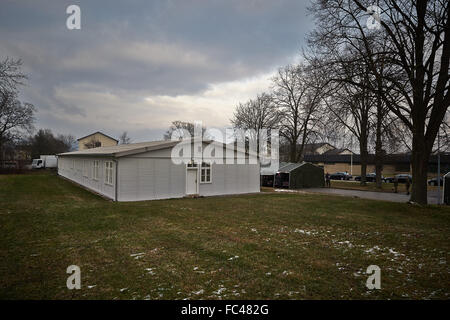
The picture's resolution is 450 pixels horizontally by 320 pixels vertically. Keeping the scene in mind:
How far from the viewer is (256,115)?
37.2 m

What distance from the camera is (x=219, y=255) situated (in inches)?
241

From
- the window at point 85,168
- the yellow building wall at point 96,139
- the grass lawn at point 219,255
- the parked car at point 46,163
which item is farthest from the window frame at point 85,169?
the yellow building wall at point 96,139

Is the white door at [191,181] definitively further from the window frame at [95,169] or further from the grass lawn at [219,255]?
the window frame at [95,169]

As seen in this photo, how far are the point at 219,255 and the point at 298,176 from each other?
24.3 metres

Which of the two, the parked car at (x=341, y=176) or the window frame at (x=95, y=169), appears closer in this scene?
the window frame at (x=95, y=169)

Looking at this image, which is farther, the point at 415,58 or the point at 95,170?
the point at 95,170

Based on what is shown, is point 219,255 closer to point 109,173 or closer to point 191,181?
point 191,181

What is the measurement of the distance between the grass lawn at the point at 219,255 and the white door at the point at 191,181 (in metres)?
5.92

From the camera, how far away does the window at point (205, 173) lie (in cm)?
1775

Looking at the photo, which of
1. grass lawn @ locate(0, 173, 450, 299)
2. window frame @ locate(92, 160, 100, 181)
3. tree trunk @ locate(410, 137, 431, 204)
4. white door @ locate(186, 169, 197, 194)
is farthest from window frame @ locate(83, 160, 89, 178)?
tree trunk @ locate(410, 137, 431, 204)

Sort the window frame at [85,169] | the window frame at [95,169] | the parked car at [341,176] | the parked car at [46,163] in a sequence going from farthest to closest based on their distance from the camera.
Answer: the parked car at [341,176], the parked car at [46,163], the window frame at [85,169], the window frame at [95,169]

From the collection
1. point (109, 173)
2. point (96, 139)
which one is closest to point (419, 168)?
point (109, 173)

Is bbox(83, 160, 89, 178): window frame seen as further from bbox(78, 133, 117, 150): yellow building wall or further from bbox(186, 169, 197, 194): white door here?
bbox(78, 133, 117, 150): yellow building wall
